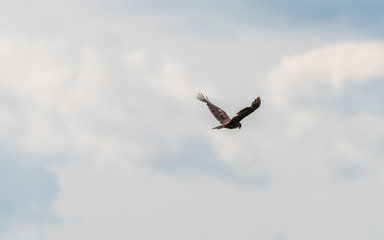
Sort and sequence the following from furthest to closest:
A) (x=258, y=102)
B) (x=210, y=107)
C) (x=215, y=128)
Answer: (x=210, y=107), (x=215, y=128), (x=258, y=102)

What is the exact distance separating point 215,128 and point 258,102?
754cm

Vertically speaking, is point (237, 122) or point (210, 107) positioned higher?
point (210, 107)

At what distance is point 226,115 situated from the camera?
3994 inches

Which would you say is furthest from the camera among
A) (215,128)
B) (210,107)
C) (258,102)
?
(210,107)

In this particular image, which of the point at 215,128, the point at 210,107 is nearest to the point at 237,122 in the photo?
the point at 215,128

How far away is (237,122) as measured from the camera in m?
96.1

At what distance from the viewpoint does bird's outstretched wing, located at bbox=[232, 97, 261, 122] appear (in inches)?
3501

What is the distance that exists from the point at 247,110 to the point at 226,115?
10.3 metres

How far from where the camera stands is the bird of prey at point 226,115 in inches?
3535

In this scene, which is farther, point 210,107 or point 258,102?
point 210,107

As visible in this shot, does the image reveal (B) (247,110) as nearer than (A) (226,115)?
Yes

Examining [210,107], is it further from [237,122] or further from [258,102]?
[258,102]

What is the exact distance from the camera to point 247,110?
300 feet

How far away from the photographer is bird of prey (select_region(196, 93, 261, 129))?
89.8 metres
